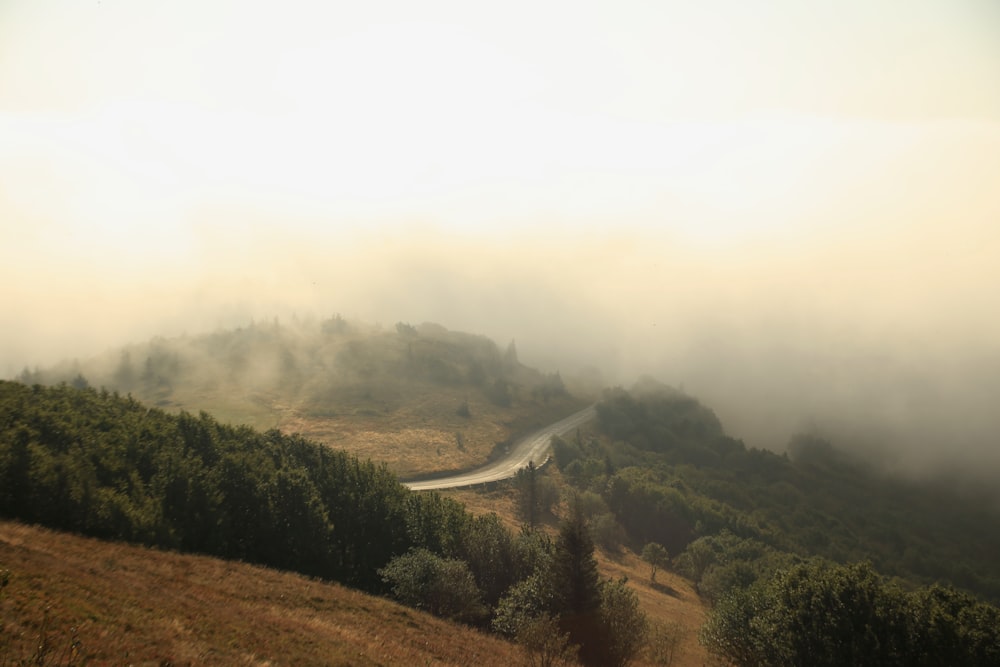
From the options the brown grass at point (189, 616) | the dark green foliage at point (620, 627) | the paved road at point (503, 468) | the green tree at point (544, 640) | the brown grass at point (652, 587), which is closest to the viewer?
the brown grass at point (189, 616)

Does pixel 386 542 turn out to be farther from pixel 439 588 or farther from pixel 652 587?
pixel 652 587

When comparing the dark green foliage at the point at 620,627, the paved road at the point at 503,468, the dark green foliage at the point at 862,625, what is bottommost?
the paved road at the point at 503,468

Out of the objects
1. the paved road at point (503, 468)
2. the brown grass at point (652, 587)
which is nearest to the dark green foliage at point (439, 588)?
the brown grass at point (652, 587)

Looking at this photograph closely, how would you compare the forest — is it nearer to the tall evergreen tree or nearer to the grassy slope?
the tall evergreen tree

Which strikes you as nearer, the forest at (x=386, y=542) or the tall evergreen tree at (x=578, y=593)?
the forest at (x=386, y=542)

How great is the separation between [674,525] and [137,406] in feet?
451

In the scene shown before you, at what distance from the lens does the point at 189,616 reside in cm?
2964

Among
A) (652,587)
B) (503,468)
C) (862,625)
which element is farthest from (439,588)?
(503,468)

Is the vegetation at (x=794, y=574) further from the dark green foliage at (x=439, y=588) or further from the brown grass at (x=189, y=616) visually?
the dark green foliage at (x=439, y=588)

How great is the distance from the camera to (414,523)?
220ft

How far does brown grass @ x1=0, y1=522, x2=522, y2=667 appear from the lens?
73.6 feet

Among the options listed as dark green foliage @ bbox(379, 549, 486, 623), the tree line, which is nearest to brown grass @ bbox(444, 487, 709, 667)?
the tree line

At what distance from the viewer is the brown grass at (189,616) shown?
22.4 m

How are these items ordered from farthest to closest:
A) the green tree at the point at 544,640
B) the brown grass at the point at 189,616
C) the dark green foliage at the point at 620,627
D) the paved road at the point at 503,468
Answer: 1. the paved road at the point at 503,468
2. the dark green foliage at the point at 620,627
3. the green tree at the point at 544,640
4. the brown grass at the point at 189,616
